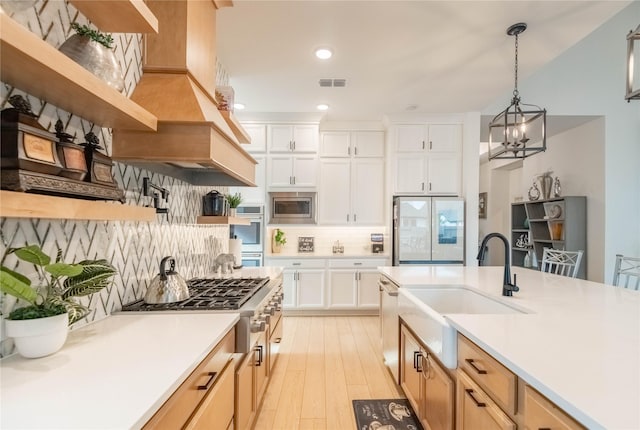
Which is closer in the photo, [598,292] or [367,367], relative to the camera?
[598,292]

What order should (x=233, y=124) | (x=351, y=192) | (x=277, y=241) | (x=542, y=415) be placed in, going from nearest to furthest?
(x=542, y=415) → (x=233, y=124) → (x=351, y=192) → (x=277, y=241)

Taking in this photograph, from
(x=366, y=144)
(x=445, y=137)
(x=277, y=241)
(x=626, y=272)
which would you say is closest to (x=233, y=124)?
(x=277, y=241)

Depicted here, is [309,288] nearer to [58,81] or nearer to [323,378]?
[323,378]

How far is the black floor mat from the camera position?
204 centimetres

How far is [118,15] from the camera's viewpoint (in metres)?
1.17

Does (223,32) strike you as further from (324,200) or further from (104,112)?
(324,200)

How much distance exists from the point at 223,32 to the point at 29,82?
1.84m

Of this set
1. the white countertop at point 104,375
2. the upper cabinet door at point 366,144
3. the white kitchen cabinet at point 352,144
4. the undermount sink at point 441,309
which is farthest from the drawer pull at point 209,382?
the upper cabinet door at point 366,144

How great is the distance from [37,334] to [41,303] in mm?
126

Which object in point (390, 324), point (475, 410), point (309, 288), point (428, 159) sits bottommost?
point (309, 288)

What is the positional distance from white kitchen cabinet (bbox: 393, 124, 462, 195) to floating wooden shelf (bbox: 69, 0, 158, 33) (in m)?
3.63

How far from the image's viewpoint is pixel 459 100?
12.6ft

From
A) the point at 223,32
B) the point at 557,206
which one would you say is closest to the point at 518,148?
the point at 223,32

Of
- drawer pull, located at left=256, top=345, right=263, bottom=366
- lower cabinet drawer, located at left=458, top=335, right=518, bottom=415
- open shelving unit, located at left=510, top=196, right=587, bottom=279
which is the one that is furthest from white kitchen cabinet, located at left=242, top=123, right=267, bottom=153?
open shelving unit, located at left=510, top=196, right=587, bottom=279
